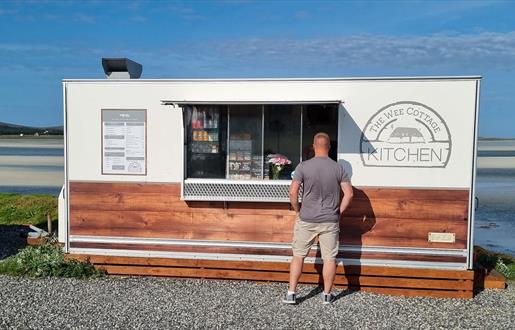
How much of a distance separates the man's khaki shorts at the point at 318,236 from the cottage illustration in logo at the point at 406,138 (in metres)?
1.09

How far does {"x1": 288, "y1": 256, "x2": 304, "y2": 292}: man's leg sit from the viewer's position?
20.6 feet

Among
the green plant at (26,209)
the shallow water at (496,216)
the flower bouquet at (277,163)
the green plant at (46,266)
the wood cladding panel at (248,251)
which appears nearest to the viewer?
the wood cladding panel at (248,251)

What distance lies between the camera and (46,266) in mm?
7340

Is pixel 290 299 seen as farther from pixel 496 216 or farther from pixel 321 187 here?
pixel 496 216

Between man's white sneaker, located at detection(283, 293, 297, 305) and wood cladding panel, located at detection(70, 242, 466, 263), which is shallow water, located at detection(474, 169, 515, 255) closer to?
wood cladding panel, located at detection(70, 242, 466, 263)

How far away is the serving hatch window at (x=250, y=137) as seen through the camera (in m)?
7.10

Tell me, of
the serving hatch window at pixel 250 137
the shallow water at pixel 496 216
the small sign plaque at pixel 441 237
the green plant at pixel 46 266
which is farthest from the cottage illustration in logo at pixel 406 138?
the shallow water at pixel 496 216

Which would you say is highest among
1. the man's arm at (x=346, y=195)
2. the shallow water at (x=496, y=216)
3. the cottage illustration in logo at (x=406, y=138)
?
the cottage illustration in logo at (x=406, y=138)

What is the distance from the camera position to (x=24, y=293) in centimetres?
652

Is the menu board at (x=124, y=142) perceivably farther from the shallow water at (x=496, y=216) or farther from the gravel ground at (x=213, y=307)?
the shallow water at (x=496, y=216)

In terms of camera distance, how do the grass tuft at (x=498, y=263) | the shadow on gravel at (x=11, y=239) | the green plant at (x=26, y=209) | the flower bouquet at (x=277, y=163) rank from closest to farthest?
the flower bouquet at (x=277, y=163) < the grass tuft at (x=498, y=263) < the shadow on gravel at (x=11, y=239) < the green plant at (x=26, y=209)

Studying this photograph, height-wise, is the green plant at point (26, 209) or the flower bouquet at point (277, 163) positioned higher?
the flower bouquet at point (277, 163)

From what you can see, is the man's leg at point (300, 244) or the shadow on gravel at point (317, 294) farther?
the shadow on gravel at point (317, 294)

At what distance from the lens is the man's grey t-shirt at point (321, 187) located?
624 centimetres
